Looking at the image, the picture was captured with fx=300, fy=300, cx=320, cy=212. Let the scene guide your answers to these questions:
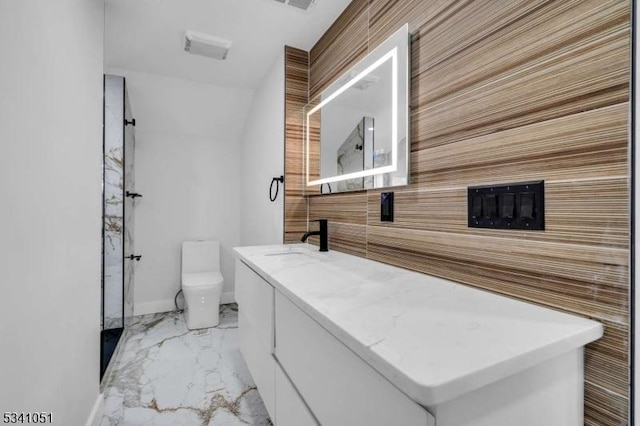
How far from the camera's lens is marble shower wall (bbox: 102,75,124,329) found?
→ 2326 millimetres

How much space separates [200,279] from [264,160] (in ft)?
4.21

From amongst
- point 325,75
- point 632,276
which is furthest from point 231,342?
point 632,276

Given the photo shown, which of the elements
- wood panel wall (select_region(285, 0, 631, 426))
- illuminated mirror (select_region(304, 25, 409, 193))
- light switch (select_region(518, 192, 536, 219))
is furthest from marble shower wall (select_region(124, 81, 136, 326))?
light switch (select_region(518, 192, 536, 219))

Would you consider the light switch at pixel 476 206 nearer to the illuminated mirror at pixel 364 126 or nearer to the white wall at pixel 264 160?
the illuminated mirror at pixel 364 126

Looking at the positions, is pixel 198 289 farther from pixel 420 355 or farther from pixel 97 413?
pixel 420 355

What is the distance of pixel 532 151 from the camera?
83 centimetres

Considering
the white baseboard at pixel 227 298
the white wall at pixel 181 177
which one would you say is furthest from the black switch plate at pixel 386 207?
the white baseboard at pixel 227 298

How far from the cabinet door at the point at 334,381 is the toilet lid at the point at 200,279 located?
1.88 metres

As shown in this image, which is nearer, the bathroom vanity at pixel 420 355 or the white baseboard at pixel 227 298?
the bathroom vanity at pixel 420 355

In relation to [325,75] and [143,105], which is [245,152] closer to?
[143,105]

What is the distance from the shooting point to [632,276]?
65cm

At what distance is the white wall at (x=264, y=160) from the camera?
231 cm

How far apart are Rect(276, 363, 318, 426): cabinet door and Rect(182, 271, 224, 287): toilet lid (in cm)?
181

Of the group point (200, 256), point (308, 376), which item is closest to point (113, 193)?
point (200, 256)
